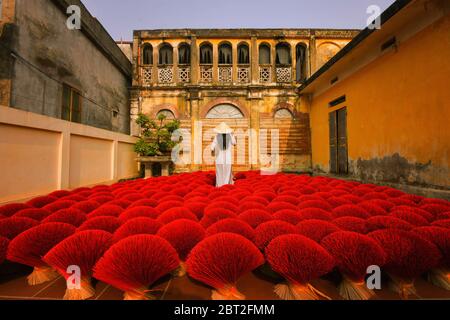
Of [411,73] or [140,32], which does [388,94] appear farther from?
[140,32]

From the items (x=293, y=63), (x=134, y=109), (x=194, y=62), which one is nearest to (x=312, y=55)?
(x=293, y=63)

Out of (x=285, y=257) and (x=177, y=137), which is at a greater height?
(x=177, y=137)

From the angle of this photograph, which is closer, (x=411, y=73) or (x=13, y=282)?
(x=13, y=282)

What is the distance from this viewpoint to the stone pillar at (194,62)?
387 inches

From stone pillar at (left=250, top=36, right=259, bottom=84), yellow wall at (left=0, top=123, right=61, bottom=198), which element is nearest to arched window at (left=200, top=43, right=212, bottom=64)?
stone pillar at (left=250, top=36, right=259, bottom=84)

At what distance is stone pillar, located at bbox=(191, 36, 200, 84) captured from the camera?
9.84 meters

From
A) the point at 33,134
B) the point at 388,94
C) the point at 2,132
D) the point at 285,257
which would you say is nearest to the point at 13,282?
the point at 285,257

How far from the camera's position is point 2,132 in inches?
99.0

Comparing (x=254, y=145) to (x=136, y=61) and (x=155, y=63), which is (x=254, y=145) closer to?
(x=155, y=63)

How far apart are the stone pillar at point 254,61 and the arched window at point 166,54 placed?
3751 mm

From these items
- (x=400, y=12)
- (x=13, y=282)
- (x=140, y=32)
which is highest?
(x=140, y=32)

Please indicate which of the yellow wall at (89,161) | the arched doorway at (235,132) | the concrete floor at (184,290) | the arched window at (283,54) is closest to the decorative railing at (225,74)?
A: the arched doorway at (235,132)

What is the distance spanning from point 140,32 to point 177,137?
5300mm

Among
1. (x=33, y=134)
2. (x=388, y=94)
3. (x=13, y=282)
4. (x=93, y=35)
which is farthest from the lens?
(x=93, y=35)
